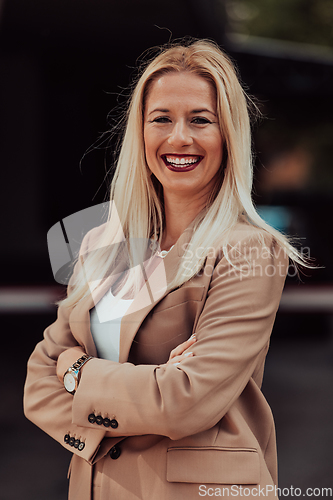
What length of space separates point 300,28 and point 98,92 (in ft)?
41.8

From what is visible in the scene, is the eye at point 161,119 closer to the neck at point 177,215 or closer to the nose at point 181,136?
the nose at point 181,136

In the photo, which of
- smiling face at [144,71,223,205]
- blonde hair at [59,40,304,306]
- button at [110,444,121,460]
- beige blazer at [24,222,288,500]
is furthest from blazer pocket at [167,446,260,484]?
smiling face at [144,71,223,205]

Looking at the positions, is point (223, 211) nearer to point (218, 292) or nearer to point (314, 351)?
point (218, 292)

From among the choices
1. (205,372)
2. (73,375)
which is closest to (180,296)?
(205,372)

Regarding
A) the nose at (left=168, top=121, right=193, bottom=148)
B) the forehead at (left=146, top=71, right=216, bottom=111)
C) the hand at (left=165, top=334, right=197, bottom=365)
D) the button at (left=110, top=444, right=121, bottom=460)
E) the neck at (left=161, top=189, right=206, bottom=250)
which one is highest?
the forehead at (left=146, top=71, right=216, bottom=111)

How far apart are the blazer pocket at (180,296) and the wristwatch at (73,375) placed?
0.81 feet

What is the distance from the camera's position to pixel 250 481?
4.25ft

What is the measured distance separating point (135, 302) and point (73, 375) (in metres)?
0.27

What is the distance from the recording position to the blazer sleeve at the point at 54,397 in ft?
4.55

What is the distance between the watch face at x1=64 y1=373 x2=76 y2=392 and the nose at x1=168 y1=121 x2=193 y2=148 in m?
0.73

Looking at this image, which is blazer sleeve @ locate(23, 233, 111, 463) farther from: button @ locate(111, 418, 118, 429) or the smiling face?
the smiling face

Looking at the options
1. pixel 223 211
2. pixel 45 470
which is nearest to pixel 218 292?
pixel 223 211

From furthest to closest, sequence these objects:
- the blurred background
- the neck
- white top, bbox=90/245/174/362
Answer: the blurred background < the neck < white top, bbox=90/245/174/362

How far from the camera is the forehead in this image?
1454 mm
